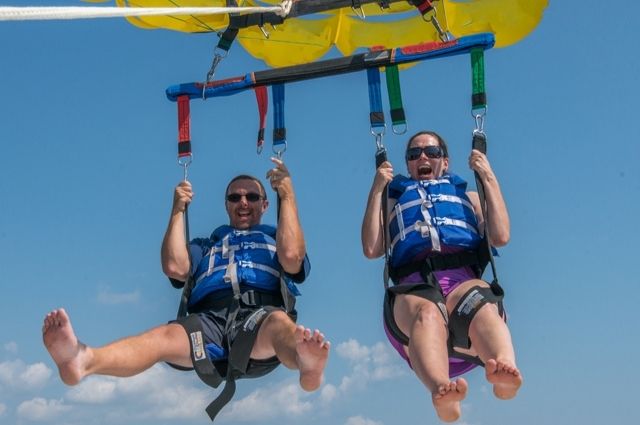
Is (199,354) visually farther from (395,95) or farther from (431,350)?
(395,95)

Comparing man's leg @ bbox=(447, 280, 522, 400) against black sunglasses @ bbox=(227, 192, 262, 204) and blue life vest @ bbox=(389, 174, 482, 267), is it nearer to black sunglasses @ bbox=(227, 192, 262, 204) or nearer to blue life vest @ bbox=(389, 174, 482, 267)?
blue life vest @ bbox=(389, 174, 482, 267)

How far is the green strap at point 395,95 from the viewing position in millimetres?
5648

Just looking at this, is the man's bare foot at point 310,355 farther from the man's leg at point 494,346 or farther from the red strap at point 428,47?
the red strap at point 428,47

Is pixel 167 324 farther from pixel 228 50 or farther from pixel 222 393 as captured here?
pixel 228 50

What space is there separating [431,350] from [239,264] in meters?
1.46

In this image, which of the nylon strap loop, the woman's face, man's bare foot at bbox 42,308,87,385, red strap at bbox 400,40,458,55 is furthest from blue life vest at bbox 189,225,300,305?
red strap at bbox 400,40,458,55

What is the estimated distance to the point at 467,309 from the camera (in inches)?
196

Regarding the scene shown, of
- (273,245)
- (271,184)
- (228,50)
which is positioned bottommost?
(273,245)

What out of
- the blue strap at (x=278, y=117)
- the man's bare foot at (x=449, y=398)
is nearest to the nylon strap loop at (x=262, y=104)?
the blue strap at (x=278, y=117)

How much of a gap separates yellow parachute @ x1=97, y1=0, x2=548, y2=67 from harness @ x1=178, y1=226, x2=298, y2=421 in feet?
4.75

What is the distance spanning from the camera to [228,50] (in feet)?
19.6

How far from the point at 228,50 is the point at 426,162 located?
4.86 feet

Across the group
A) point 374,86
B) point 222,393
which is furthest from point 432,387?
point 374,86

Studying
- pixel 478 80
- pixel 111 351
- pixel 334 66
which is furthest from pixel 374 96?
pixel 111 351
